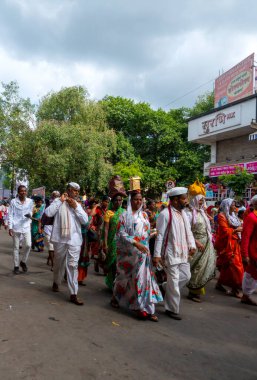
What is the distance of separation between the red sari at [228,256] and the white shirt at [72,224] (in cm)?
A: 269

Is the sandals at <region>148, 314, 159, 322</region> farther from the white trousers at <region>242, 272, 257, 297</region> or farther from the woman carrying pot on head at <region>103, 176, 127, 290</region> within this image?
the white trousers at <region>242, 272, 257, 297</region>

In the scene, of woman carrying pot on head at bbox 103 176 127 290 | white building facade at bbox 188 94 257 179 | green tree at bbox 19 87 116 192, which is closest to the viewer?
woman carrying pot on head at bbox 103 176 127 290

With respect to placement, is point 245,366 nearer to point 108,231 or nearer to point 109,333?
point 109,333

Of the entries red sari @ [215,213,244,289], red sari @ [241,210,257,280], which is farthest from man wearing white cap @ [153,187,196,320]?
red sari @ [215,213,244,289]

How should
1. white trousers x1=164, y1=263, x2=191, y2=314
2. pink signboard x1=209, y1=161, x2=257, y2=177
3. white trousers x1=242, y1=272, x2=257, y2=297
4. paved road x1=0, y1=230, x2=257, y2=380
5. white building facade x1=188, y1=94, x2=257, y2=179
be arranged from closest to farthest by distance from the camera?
1. paved road x1=0, y1=230, x2=257, y2=380
2. white trousers x1=164, y1=263, x2=191, y2=314
3. white trousers x1=242, y1=272, x2=257, y2=297
4. pink signboard x1=209, y1=161, x2=257, y2=177
5. white building facade x1=188, y1=94, x2=257, y2=179

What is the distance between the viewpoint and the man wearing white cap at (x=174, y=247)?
540cm

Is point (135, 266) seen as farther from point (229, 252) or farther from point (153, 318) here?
point (229, 252)

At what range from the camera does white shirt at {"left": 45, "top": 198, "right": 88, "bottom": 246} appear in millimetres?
6191

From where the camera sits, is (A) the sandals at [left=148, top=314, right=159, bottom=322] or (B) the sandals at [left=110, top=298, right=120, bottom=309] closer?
(A) the sandals at [left=148, top=314, right=159, bottom=322]

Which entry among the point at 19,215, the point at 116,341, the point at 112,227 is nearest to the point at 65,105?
the point at 19,215

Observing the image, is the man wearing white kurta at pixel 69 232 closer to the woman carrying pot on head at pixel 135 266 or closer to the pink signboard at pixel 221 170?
the woman carrying pot on head at pixel 135 266

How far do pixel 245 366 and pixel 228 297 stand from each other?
3197mm

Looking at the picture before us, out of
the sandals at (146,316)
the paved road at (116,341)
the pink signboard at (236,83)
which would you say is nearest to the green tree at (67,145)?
the pink signboard at (236,83)

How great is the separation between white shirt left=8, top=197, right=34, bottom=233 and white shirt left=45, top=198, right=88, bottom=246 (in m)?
2.09
